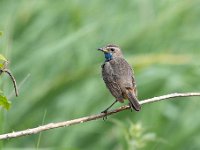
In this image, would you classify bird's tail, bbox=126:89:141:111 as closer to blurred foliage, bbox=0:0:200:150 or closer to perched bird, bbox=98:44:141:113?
perched bird, bbox=98:44:141:113

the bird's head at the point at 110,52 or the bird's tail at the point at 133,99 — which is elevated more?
the bird's head at the point at 110,52

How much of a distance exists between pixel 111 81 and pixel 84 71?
4.24 feet

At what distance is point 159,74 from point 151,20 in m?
0.81

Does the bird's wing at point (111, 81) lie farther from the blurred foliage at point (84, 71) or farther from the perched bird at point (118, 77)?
the blurred foliage at point (84, 71)

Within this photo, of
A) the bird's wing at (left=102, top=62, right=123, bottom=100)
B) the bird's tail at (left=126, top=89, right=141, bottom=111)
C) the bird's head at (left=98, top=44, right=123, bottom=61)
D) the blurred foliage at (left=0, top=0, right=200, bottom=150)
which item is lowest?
the bird's tail at (left=126, top=89, right=141, bottom=111)

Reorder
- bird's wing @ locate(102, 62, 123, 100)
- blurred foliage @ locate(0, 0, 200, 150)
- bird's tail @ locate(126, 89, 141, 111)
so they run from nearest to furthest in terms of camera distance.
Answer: bird's tail @ locate(126, 89, 141, 111) → bird's wing @ locate(102, 62, 123, 100) → blurred foliage @ locate(0, 0, 200, 150)

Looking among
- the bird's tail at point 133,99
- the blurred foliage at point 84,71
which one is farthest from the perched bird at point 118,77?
the blurred foliage at point 84,71

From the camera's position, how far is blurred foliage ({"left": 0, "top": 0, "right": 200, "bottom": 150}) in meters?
6.02

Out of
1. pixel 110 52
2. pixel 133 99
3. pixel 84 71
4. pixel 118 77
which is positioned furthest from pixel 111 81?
pixel 84 71

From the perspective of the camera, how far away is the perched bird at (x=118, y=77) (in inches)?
188

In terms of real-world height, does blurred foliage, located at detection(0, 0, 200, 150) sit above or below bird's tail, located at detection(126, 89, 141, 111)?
above

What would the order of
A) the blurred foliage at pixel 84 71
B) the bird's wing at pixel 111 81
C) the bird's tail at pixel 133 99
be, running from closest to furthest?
the bird's tail at pixel 133 99 → the bird's wing at pixel 111 81 → the blurred foliage at pixel 84 71

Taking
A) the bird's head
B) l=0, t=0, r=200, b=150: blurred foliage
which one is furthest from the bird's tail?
l=0, t=0, r=200, b=150: blurred foliage

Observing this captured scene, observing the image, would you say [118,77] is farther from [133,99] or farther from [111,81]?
[133,99]
